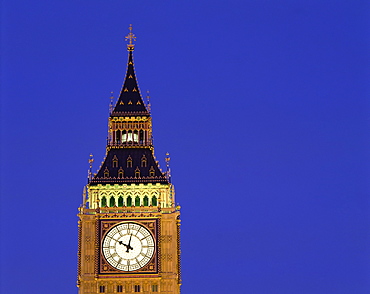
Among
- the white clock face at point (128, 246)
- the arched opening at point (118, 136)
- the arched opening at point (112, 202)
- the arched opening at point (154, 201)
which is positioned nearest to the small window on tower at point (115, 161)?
the arched opening at point (118, 136)

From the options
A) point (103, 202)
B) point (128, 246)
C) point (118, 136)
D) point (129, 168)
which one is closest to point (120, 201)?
point (103, 202)

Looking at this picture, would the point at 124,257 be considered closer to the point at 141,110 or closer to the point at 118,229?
the point at 118,229

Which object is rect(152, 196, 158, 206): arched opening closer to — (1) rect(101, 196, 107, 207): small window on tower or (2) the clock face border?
(2) the clock face border

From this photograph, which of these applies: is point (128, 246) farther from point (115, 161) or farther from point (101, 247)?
point (115, 161)

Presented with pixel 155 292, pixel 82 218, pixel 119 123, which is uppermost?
pixel 119 123

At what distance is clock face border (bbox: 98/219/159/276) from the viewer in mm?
78562

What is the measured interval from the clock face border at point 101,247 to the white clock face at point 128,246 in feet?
0.59

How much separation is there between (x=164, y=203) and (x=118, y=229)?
11.8 feet

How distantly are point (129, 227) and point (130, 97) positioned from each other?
33.1ft

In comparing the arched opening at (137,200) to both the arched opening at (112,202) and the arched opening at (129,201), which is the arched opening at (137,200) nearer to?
the arched opening at (129,201)

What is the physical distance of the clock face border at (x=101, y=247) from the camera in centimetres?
7856

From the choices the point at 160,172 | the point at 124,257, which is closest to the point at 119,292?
the point at 124,257

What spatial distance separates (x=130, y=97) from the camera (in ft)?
278

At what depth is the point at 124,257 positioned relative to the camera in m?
78.9
